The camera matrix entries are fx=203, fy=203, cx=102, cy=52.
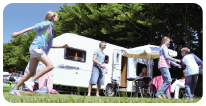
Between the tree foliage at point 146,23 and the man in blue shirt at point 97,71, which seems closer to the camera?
the man in blue shirt at point 97,71

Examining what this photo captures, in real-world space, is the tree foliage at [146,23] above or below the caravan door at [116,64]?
above

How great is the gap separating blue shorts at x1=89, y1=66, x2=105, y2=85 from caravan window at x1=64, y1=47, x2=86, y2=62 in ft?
8.53

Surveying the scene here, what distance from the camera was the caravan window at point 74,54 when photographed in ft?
24.8

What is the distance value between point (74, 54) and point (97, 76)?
9.31ft

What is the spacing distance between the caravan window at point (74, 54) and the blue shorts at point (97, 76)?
2.60 meters

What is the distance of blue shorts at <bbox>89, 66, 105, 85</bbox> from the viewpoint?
16.8 feet

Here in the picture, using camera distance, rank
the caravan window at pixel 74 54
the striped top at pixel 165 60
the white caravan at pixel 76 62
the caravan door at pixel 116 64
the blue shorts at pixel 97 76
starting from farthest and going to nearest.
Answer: the caravan door at pixel 116 64
the caravan window at pixel 74 54
the white caravan at pixel 76 62
the blue shorts at pixel 97 76
the striped top at pixel 165 60

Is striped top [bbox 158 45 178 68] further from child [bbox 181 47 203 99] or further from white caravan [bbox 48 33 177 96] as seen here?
white caravan [bbox 48 33 177 96]

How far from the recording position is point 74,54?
7766 mm

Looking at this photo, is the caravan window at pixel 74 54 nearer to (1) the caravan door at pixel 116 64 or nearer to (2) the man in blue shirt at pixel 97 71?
(1) the caravan door at pixel 116 64

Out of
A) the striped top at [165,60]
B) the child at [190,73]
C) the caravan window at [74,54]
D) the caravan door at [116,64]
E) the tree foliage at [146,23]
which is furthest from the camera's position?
the tree foliage at [146,23]

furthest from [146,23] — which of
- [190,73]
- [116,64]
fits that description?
[190,73]

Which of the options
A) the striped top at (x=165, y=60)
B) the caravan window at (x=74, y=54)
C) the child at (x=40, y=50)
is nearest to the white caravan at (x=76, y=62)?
the caravan window at (x=74, y=54)

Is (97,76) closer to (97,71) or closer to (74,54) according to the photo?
(97,71)
